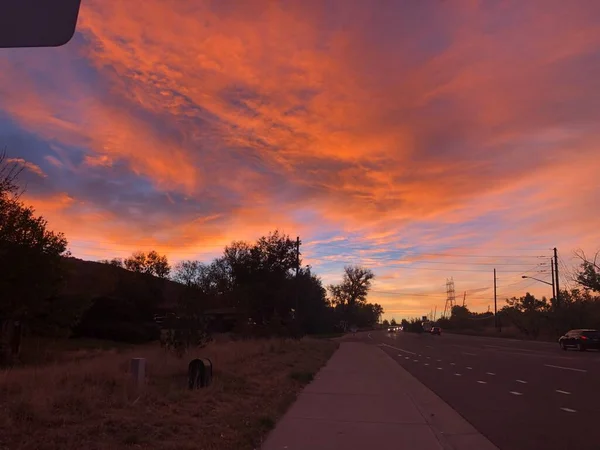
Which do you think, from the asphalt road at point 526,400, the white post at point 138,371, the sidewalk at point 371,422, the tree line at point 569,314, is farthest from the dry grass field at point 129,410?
the tree line at point 569,314

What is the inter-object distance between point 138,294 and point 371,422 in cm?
4757

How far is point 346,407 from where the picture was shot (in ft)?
36.7

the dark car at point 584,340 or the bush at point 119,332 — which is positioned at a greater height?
the dark car at point 584,340

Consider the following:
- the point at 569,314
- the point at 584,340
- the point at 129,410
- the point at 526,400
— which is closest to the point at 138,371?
the point at 129,410

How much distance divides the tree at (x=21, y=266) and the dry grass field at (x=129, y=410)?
1068 centimetres

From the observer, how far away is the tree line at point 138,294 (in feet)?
69.3

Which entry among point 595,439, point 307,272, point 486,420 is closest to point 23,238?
point 486,420

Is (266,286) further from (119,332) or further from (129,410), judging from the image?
(129,410)

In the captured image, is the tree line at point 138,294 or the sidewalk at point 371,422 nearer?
the sidewalk at point 371,422

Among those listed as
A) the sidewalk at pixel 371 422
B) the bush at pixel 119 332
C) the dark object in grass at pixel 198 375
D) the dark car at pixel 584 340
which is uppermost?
the dark car at pixel 584 340

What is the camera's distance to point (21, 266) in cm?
2173

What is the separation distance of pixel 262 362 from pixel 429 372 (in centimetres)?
653

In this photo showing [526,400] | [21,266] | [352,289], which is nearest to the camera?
[526,400]

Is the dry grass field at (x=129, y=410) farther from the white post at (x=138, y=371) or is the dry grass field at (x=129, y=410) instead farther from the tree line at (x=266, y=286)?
the tree line at (x=266, y=286)
